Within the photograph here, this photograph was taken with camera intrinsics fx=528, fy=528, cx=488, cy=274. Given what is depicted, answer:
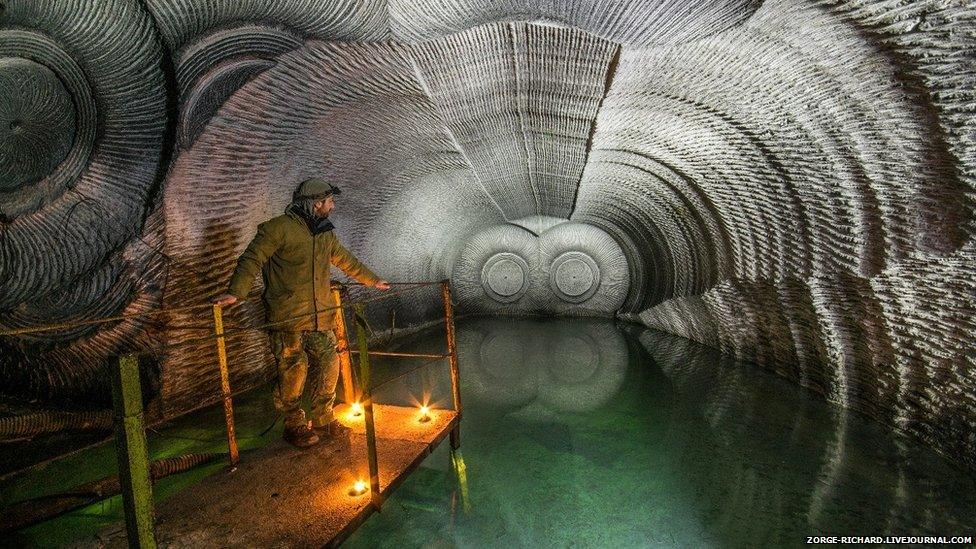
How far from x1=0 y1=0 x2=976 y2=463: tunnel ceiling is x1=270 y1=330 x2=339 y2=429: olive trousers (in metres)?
1.06

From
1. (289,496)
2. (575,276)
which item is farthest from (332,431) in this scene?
(575,276)

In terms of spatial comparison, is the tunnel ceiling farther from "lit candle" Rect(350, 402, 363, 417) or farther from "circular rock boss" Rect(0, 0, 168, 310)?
"lit candle" Rect(350, 402, 363, 417)

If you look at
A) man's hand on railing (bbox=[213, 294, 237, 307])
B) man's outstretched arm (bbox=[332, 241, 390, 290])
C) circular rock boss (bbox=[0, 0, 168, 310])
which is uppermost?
circular rock boss (bbox=[0, 0, 168, 310])

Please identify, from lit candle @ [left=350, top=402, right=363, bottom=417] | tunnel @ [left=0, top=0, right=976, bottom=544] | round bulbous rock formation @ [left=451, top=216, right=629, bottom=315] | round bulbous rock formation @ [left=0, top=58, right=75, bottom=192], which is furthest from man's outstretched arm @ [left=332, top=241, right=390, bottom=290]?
round bulbous rock formation @ [left=451, top=216, right=629, bottom=315]

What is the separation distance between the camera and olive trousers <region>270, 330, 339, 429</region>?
3426mm

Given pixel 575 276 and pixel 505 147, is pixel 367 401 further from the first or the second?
pixel 575 276

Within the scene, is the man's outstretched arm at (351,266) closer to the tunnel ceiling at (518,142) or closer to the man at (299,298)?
the man at (299,298)

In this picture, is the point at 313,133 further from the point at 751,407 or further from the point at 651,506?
the point at 751,407

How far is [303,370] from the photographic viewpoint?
347 cm

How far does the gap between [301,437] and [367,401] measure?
99cm

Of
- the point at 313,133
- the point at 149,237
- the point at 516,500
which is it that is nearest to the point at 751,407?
the point at 516,500

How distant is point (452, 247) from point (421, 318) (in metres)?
1.62

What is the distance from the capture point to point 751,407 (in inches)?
195

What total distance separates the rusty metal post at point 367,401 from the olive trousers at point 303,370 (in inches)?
34.4
